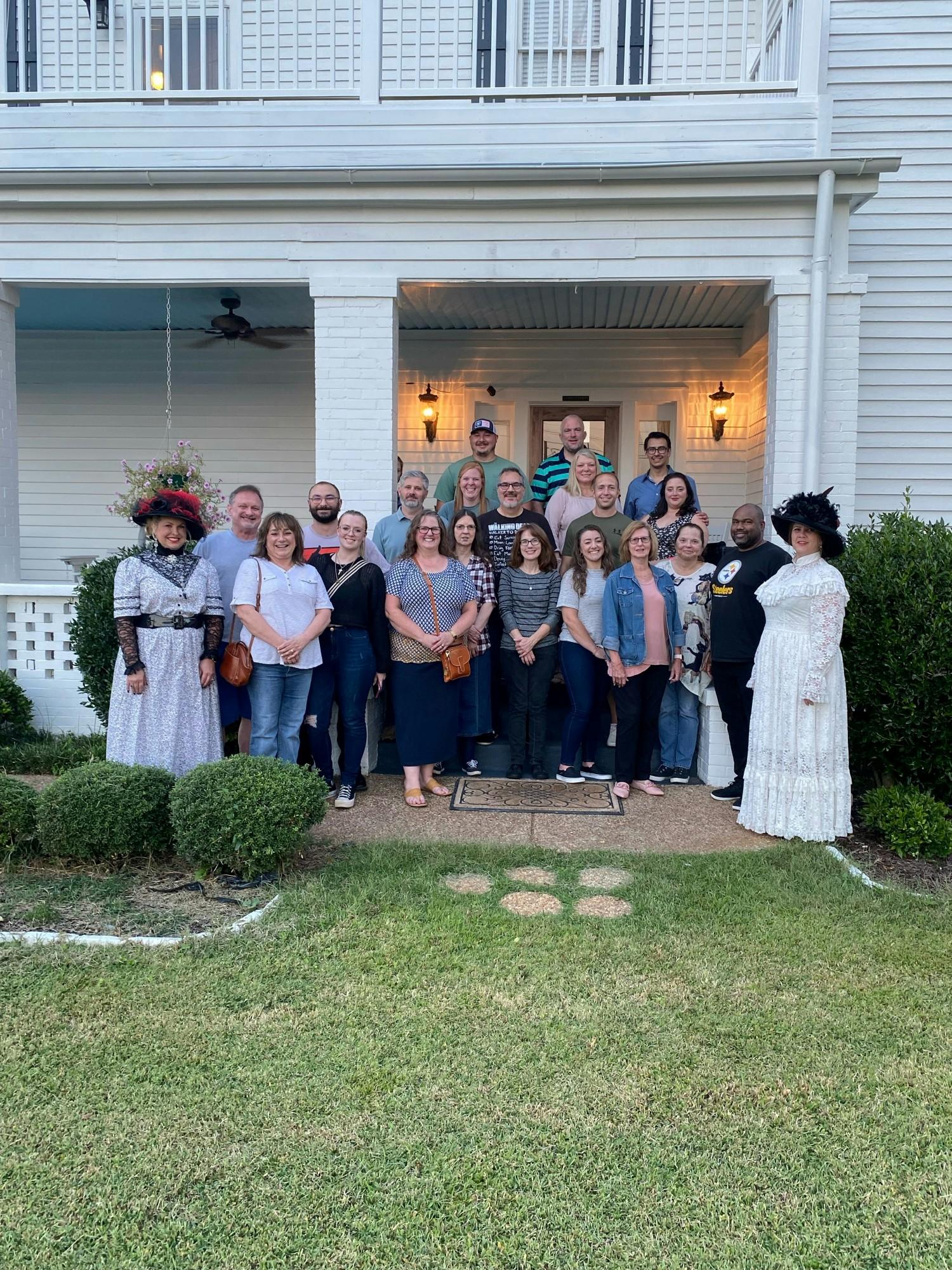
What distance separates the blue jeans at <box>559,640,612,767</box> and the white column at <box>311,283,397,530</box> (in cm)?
191

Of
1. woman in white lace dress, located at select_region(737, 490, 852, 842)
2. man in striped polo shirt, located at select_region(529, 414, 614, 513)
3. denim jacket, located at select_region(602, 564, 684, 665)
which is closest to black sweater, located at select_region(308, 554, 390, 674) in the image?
denim jacket, located at select_region(602, 564, 684, 665)

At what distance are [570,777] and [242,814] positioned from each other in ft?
7.85

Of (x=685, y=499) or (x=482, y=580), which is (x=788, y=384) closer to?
(x=685, y=499)

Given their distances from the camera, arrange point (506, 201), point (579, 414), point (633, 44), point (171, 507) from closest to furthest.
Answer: point (171, 507)
point (506, 201)
point (633, 44)
point (579, 414)

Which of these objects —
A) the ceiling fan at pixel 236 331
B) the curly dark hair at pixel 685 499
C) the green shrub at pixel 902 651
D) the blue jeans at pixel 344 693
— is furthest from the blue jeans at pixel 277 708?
the ceiling fan at pixel 236 331

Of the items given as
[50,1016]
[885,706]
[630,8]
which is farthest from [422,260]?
[50,1016]

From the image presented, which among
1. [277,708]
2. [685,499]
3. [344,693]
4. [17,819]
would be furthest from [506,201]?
[17,819]

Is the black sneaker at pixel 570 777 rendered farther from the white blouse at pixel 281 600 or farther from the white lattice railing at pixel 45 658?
the white lattice railing at pixel 45 658

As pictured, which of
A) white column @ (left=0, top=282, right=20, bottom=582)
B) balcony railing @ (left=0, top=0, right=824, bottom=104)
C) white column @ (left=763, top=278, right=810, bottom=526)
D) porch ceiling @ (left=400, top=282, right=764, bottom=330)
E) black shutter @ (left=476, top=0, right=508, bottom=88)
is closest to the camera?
white column @ (left=763, top=278, right=810, bottom=526)

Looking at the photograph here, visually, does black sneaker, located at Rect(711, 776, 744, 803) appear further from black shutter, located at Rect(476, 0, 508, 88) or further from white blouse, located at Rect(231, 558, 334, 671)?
black shutter, located at Rect(476, 0, 508, 88)

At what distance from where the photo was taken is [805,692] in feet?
15.0

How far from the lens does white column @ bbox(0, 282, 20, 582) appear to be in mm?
6816

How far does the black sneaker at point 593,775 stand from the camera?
5660 mm

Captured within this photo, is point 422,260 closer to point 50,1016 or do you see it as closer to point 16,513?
point 16,513
